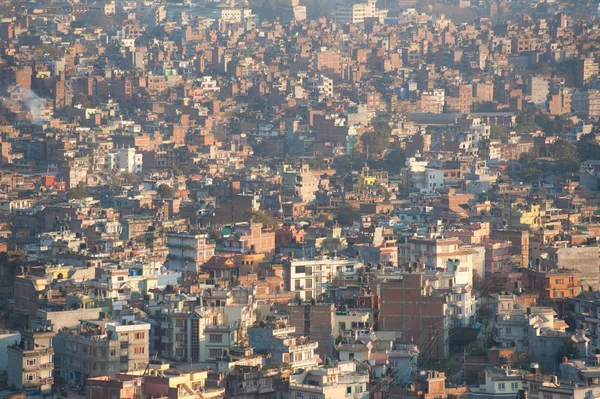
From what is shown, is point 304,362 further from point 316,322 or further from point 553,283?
point 553,283

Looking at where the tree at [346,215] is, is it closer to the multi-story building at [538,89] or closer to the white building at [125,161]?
the white building at [125,161]

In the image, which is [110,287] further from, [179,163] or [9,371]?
[179,163]

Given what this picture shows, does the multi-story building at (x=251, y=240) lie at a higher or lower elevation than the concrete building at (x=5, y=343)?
higher

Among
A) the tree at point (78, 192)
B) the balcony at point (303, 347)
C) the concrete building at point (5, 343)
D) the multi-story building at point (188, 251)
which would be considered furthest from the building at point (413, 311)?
the tree at point (78, 192)

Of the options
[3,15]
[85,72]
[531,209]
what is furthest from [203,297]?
[3,15]

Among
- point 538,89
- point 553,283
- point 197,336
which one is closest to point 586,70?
point 538,89

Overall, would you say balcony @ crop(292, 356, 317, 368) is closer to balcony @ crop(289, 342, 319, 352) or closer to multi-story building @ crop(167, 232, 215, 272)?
balcony @ crop(289, 342, 319, 352)

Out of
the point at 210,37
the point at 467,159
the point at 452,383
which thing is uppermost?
the point at 210,37
